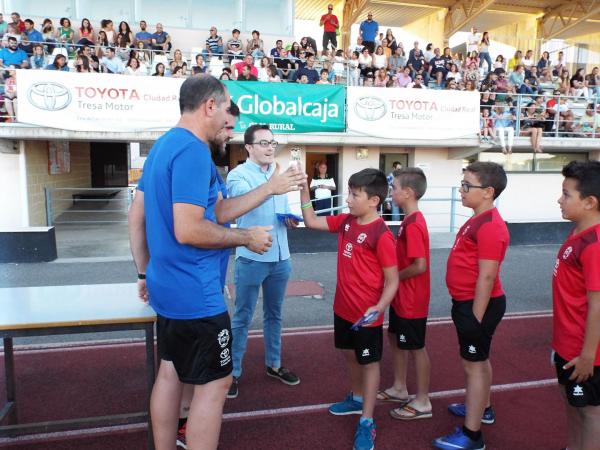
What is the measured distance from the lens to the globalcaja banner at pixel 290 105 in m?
10.2

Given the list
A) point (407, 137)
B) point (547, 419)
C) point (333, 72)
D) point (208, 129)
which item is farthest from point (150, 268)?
point (333, 72)

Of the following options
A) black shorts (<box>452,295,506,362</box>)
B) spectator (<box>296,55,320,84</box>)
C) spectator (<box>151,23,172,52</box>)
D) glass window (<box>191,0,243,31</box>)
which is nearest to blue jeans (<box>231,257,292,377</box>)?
black shorts (<box>452,295,506,362</box>)

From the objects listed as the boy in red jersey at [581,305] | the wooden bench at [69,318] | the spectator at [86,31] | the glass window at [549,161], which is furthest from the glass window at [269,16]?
the boy in red jersey at [581,305]

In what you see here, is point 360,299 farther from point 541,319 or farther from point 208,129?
point 541,319

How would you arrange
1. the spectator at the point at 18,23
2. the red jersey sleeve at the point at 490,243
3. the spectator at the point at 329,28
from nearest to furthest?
the red jersey sleeve at the point at 490,243 → the spectator at the point at 18,23 → the spectator at the point at 329,28

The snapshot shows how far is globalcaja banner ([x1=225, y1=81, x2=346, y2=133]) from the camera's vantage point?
1018 centimetres

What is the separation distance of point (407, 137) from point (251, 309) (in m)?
8.73

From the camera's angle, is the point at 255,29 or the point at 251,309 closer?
the point at 251,309

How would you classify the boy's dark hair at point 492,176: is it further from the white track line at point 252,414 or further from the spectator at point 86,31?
the spectator at point 86,31

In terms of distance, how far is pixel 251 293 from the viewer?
11.4ft

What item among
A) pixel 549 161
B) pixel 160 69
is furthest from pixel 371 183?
pixel 549 161

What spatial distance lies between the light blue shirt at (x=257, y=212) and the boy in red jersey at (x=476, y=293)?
1230 mm

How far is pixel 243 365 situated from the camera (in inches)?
162

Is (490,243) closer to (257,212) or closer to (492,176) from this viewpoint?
(492,176)
